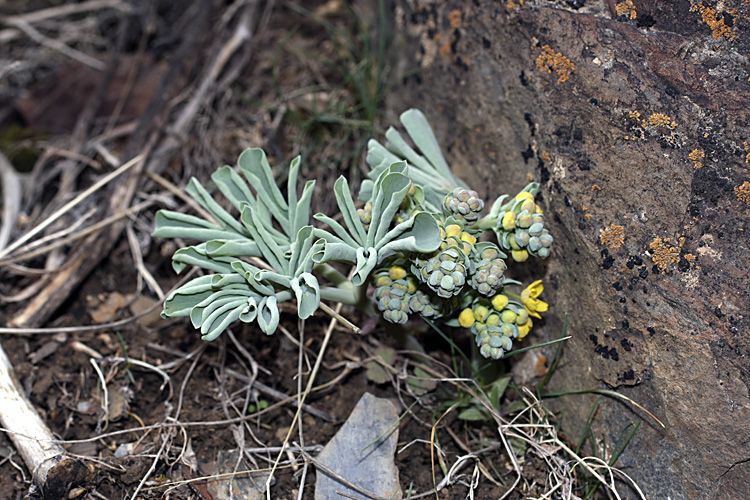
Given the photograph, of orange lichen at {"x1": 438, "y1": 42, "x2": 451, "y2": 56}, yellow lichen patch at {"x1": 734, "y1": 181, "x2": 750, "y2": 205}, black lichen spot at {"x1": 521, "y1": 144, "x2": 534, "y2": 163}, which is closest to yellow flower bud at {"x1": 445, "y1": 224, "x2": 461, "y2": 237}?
black lichen spot at {"x1": 521, "y1": 144, "x2": 534, "y2": 163}

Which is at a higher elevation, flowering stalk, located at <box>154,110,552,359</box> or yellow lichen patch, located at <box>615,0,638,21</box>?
yellow lichen patch, located at <box>615,0,638,21</box>

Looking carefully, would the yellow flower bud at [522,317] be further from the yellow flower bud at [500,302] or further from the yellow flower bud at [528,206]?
the yellow flower bud at [528,206]

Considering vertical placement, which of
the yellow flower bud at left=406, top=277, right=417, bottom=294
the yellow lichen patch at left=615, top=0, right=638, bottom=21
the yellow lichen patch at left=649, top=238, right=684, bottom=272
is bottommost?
the yellow lichen patch at left=649, top=238, right=684, bottom=272

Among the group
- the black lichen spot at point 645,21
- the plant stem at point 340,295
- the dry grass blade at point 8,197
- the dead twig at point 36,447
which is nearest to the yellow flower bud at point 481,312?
the plant stem at point 340,295

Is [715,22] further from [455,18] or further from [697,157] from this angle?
[455,18]

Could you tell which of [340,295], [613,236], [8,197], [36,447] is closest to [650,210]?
[613,236]

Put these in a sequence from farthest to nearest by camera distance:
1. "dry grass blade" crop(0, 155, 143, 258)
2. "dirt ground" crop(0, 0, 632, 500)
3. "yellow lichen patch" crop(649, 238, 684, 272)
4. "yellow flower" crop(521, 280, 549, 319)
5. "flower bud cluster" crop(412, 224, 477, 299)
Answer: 1. "dry grass blade" crop(0, 155, 143, 258)
2. "dirt ground" crop(0, 0, 632, 500)
3. "yellow flower" crop(521, 280, 549, 319)
4. "yellow lichen patch" crop(649, 238, 684, 272)
5. "flower bud cluster" crop(412, 224, 477, 299)

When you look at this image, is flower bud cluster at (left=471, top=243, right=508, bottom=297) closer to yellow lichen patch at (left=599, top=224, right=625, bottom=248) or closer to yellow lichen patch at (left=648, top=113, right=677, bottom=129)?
yellow lichen patch at (left=599, top=224, right=625, bottom=248)
